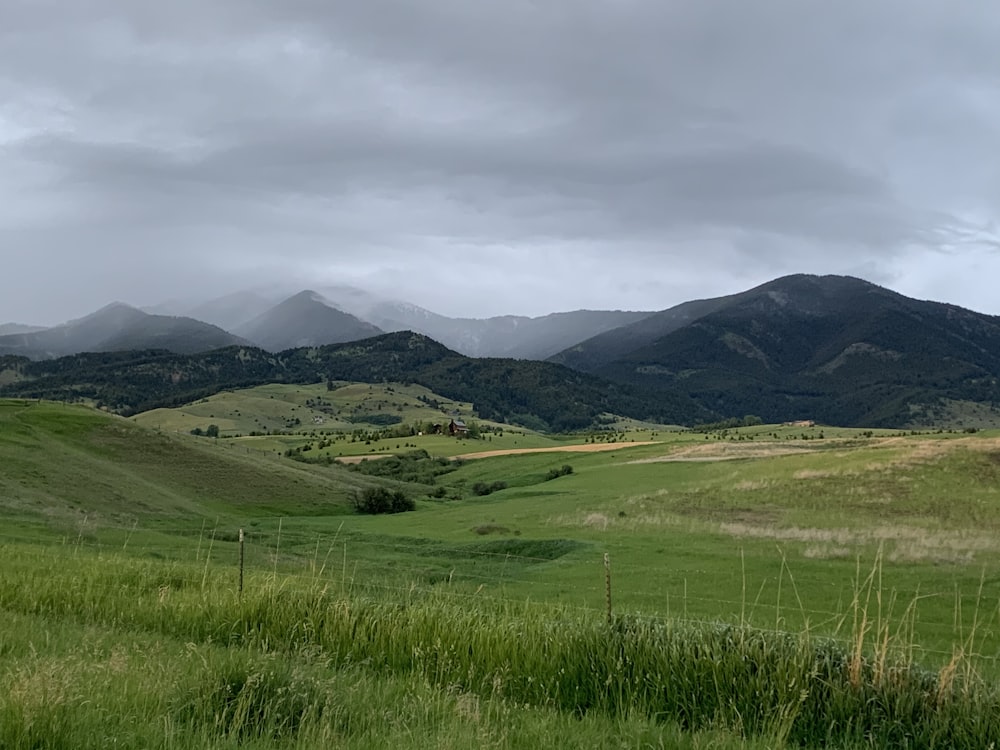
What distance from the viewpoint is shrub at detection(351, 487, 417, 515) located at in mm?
55312

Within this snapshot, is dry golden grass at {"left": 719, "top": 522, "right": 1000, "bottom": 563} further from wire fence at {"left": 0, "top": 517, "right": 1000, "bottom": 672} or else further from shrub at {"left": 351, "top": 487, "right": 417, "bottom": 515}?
shrub at {"left": 351, "top": 487, "right": 417, "bottom": 515}

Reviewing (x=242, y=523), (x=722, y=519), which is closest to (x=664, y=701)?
(x=722, y=519)

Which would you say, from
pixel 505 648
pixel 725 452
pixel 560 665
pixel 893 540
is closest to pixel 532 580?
pixel 893 540

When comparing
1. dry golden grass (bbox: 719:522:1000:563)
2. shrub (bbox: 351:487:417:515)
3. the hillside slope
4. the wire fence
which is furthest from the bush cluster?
dry golden grass (bbox: 719:522:1000:563)

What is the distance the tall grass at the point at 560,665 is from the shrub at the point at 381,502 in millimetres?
Result: 44271

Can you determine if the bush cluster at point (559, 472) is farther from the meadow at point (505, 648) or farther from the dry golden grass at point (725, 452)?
the meadow at point (505, 648)

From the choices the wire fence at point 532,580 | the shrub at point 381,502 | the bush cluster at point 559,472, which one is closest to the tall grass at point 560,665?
the wire fence at point 532,580

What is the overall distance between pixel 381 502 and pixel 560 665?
48.0 meters

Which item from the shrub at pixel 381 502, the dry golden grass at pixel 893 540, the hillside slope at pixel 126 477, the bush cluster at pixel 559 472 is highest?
the dry golden grass at pixel 893 540

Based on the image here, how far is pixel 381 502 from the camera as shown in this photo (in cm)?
5547

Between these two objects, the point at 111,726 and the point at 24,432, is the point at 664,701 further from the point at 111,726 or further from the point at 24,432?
the point at 24,432

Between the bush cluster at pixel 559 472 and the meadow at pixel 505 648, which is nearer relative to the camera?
the meadow at pixel 505 648

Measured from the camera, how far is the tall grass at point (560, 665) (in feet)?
23.9

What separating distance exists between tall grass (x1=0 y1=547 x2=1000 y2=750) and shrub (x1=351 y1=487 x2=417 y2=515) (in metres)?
44.3
